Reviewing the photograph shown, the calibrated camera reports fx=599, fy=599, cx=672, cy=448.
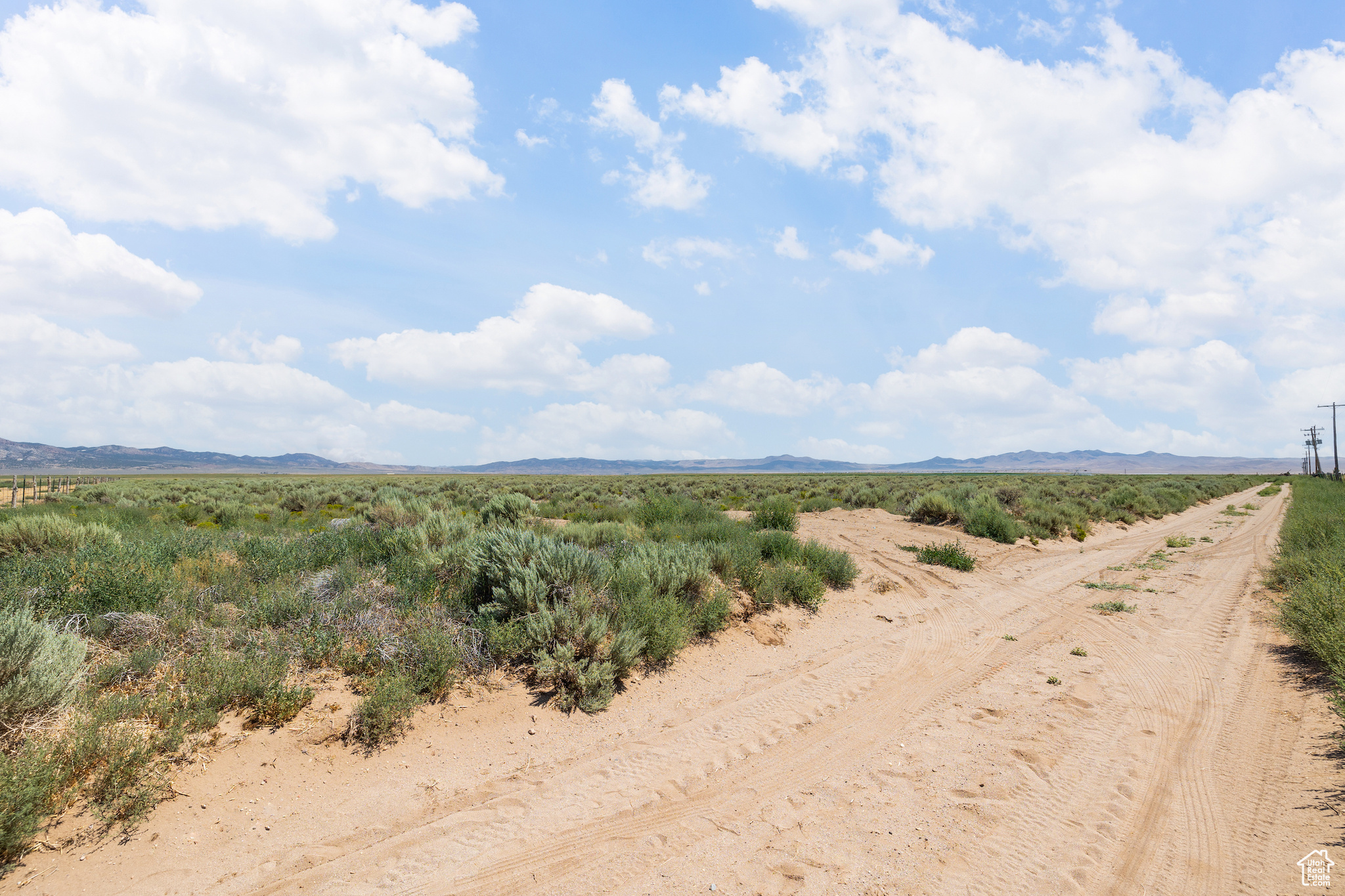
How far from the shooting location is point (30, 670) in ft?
15.0

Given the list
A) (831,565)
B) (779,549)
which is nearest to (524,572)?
(779,549)

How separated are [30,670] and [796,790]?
595cm

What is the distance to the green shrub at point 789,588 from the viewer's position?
9508 millimetres

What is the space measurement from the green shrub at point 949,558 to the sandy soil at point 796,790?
5.86 m

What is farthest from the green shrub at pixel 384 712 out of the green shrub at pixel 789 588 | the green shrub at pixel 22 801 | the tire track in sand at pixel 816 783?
the green shrub at pixel 789 588

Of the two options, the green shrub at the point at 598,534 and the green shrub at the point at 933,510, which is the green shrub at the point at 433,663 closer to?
the green shrub at the point at 598,534

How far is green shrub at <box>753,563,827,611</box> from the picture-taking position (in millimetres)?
9508

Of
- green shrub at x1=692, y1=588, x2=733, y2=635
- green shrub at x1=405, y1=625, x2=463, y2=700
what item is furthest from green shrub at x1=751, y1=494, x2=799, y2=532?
green shrub at x1=405, y1=625, x2=463, y2=700

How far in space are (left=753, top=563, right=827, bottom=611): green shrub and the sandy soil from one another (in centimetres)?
163

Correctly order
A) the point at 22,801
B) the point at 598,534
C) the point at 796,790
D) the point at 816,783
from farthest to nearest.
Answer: the point at 598,534 < the point at 816,783 < the point at 796,790 < the point at 22,801

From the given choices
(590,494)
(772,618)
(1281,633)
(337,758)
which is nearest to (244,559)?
(337,758)

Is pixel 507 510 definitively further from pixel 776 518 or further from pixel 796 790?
pixel 796 790

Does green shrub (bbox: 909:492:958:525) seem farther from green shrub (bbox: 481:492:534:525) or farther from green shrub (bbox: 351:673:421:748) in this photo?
green shrub (bbox: 351:673:421:748)

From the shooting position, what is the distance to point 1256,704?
6055 mm
